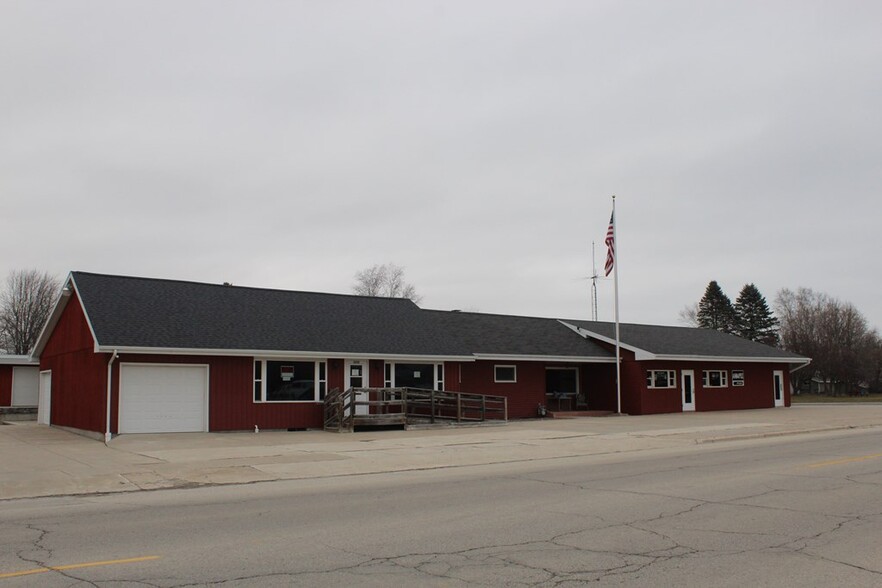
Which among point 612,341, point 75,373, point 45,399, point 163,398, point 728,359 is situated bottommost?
point 45,399

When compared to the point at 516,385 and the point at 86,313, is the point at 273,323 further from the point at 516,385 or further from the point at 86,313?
the point at 516,385

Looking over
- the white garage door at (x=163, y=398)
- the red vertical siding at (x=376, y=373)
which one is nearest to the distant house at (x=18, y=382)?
the white garage door at (x=163, y=398)

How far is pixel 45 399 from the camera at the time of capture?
102ft

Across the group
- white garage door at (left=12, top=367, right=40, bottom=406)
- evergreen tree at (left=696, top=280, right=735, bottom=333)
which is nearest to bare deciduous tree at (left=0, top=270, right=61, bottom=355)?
white garage door at (left=12, top=367, right=40, bottom=406)

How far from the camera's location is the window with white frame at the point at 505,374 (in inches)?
1325

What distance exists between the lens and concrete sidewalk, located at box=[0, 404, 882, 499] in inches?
562

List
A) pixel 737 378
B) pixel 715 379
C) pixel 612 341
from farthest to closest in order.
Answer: pixel 737 378
pixel 715 379
pixel 612 341

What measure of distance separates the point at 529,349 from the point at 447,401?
21.0 ft

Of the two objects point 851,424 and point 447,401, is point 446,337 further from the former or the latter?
point 851,424

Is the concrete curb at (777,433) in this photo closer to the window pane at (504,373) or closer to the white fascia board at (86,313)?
the window pane at (504,373)

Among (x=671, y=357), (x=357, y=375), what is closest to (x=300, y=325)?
(x=357, y=375)

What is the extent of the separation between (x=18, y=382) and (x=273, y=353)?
19.3m

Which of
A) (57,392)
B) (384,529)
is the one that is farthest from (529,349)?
(384,529)

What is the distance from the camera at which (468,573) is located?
22.9 feet
